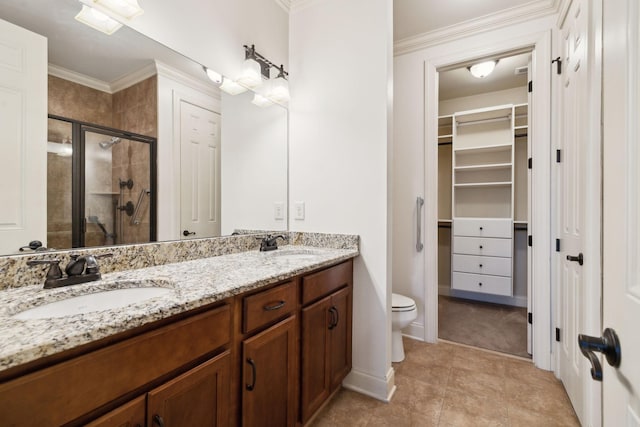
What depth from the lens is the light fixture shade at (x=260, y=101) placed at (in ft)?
6.33

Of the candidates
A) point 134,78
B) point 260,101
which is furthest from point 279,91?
point 134,78

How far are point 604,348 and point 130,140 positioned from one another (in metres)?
1.65

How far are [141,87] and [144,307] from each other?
1.06 metres

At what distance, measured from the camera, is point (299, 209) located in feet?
6.81

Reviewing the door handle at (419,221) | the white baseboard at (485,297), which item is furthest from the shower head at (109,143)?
the white baseboard at (485,297)

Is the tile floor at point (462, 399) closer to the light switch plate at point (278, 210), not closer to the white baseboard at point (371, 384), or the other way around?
the white baseboard at point (371, 384)

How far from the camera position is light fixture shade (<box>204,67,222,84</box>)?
1613 mm

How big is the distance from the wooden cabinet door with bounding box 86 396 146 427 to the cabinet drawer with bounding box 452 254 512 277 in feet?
11.2

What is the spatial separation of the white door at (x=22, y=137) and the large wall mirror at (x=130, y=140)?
1cm

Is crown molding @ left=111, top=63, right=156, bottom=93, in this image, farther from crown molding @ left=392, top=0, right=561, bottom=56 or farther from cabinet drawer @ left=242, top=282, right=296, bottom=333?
crown molding @ left=392, top=0, right=561, bottom=56

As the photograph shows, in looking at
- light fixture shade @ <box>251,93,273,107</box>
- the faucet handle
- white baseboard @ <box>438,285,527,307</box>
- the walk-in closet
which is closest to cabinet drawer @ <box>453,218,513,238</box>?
the walk-in closet

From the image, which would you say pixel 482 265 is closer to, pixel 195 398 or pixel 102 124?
pixel 195 398

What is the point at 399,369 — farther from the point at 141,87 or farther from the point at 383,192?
the point at 141,87

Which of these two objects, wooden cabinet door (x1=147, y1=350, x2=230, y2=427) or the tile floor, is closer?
wooden cabinet door (x1=147, y1=350, x2=230, y2=427)
